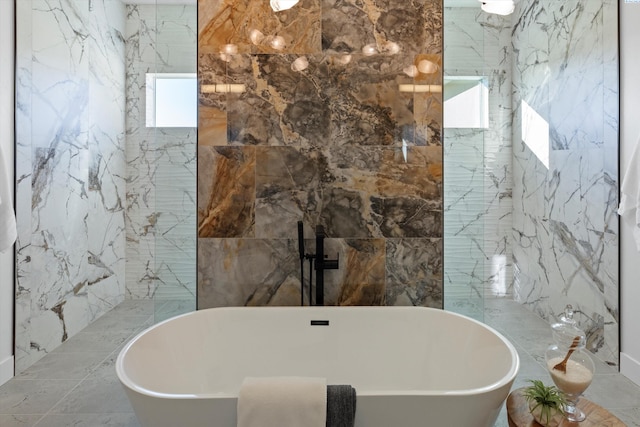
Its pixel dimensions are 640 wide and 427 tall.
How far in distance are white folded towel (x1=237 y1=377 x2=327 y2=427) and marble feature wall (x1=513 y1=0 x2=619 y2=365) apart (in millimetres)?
2280

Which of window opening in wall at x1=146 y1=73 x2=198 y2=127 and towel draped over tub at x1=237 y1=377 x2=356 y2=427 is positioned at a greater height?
window opening in wall at x1=146 y1=73 x2=198 y2=127

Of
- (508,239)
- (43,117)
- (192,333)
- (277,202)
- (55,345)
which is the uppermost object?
(43,117)

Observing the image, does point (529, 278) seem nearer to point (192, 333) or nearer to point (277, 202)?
point (277, 202)

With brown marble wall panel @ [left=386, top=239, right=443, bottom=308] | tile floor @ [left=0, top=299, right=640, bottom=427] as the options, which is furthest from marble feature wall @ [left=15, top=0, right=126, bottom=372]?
brown marble wall panel @ [left=386, top=239, right=443, bottom=308]

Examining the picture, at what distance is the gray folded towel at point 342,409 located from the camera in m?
1.37

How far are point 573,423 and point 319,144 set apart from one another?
6.31 feet

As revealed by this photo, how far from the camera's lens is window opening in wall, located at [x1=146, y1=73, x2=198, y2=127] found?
2484mm

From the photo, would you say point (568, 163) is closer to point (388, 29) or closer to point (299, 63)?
point (388, 29)

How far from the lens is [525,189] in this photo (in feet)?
11.5

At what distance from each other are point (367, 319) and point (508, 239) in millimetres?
2035

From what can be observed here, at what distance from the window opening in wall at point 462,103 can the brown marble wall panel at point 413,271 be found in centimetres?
80

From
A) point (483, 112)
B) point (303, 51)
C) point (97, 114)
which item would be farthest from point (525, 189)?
point (97, 114)

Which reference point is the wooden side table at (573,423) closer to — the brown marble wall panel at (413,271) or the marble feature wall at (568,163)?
the brown marble wall panel at (413,271)

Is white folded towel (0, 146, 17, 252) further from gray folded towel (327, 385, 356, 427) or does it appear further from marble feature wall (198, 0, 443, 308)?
gray folded towel (327, 385, 356, 427)
